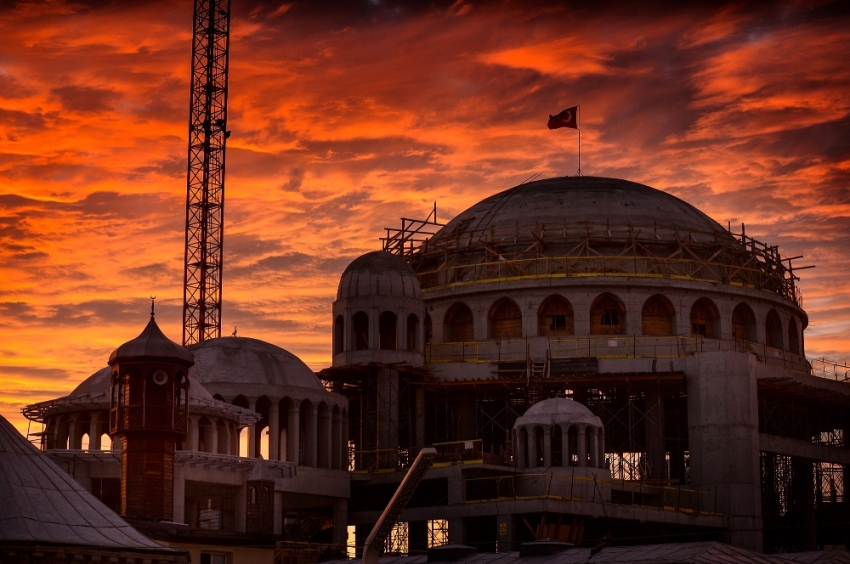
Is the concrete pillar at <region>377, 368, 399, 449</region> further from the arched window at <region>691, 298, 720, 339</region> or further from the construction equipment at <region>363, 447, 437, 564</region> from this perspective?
the construction equipment at <region>363, 447, 437, 564</region>

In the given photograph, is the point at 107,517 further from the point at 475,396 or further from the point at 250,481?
the point at 475,396

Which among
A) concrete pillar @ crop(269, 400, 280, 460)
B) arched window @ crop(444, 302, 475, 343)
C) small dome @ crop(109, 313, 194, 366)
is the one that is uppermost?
arched window @ crop(444, 302, 475, 343)

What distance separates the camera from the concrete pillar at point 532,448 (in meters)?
110

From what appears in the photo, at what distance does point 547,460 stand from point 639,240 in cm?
2102

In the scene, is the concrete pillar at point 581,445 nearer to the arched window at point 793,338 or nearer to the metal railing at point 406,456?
the metal railing at point 406,456

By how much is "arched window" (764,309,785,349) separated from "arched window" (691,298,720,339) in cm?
518

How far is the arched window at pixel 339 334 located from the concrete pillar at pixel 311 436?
8.15 m

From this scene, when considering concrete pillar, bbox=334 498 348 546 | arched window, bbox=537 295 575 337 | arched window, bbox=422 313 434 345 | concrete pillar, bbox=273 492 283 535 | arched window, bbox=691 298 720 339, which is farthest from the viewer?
arched window, bbox=422 313 434 345

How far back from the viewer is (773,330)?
129500 mm

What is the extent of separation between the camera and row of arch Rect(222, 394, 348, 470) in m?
110

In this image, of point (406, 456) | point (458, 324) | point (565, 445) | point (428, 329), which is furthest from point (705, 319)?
point (406, 456)

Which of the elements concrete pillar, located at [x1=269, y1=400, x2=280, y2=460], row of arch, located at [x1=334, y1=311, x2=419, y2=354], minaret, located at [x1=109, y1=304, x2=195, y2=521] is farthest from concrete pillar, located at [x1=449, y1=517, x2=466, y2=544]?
minaret, located at [x1=109, y1=304, x2=195, y2=521]

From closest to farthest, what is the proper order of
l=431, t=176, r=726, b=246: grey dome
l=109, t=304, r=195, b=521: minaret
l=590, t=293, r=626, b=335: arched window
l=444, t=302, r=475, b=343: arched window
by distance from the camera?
1. l=109, t=304, r=195, b=521: minaret
2. l=590, t=293, r=626, b=335: arched window
3. l=444, t=302, r=475, b=343: arched window
4. l=431, t=176, r=726, b=246: grey dome

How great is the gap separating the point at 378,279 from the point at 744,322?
24.8 m
